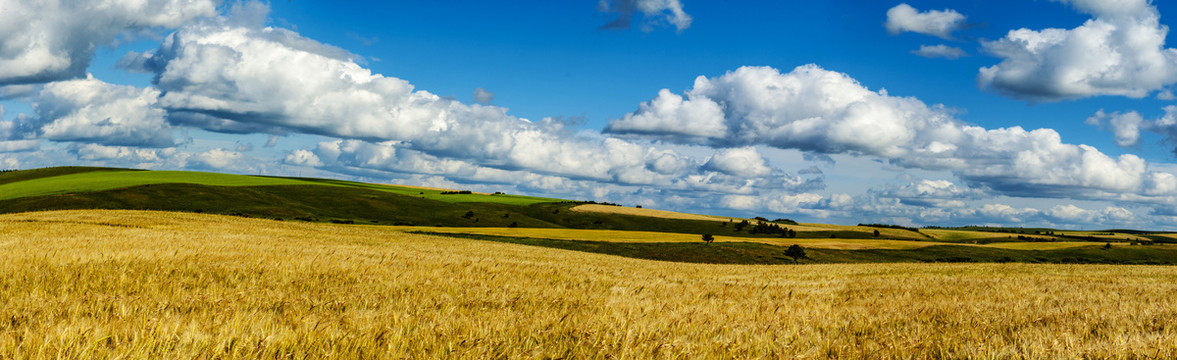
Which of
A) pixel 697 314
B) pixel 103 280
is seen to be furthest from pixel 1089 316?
pixel 103 280

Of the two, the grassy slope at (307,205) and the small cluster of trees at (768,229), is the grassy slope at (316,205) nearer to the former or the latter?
the grassy slope at (307,205)

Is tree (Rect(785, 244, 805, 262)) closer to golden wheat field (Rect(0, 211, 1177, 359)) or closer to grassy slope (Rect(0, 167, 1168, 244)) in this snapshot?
golden wheat field (Rect(0, 211, 1177, 359))

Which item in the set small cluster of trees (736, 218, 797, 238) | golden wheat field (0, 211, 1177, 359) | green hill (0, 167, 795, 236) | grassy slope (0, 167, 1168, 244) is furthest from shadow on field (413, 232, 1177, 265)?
green hill (0, 167, 795, 236)

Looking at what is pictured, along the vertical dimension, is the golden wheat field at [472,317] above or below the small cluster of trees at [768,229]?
above

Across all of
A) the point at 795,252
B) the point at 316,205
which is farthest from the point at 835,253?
the point at 316,205

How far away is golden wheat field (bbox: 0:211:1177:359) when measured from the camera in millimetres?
4840

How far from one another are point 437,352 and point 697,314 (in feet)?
14.1

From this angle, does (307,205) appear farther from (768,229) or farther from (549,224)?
(768,229)

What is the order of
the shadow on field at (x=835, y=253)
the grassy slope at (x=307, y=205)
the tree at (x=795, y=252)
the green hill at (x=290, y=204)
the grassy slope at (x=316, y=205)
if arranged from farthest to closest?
the grassy slope at (x=316, y=205) < the grassy slope at (x=307, y=205) < the green hill at (x=290, y=204) < the tree at (x=795, y=252) < the shadow on field at (x=835, y=253)

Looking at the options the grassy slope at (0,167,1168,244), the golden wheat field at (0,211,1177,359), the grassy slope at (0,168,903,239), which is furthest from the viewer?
the grassy slope at (0,167,1168,244)

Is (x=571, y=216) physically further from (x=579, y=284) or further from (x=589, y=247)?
(x=579, y=284)

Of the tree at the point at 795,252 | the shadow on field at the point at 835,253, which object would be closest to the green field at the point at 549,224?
the shadow on field at the point at 835,253

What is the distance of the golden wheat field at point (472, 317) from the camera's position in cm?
484

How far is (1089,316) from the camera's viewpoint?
8.14 m
